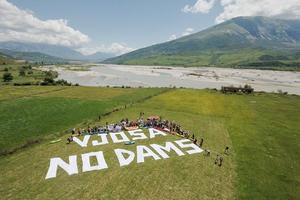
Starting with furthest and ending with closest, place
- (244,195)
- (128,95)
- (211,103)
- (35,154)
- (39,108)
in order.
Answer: (128,95) → (211,103) → (39,108) → (35,154) → (244,195)

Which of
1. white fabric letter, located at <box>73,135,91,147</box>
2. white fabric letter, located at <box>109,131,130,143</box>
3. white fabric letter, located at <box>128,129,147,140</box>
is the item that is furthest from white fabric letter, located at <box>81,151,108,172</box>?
white fabric letter, located at <box>128,129,147,140</box>

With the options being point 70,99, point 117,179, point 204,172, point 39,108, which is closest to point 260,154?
point 204,172

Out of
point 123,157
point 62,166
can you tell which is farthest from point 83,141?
point 123,157

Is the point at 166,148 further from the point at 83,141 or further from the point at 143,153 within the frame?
the point at 83,141

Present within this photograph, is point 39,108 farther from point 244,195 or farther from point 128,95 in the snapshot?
point 244,195

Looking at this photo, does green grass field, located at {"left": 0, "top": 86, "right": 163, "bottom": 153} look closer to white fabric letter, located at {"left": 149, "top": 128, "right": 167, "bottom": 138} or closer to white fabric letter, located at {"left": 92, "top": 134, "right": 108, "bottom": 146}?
white fabric letter, located at {"left": 92, "top": 134, "right": 108, "bottom": 146}

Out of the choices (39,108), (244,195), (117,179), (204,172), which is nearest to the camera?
(244,195)

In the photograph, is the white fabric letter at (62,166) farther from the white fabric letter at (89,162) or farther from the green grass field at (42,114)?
the green grass field at (42,114)
